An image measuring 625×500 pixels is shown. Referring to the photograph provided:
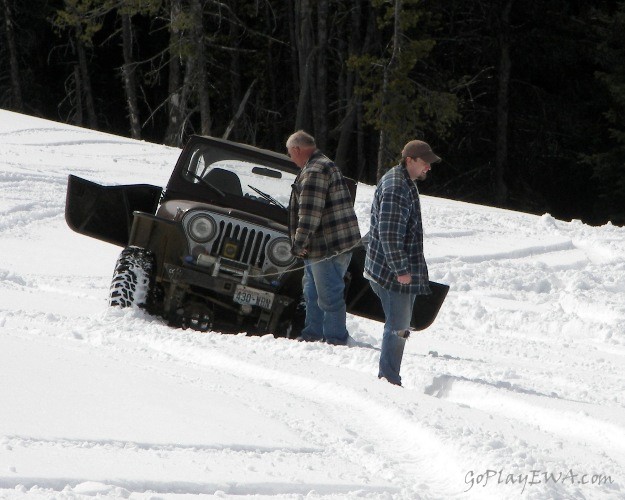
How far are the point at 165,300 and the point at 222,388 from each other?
2393 millimetres

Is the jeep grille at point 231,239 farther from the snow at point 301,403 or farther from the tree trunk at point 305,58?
the tree trunk at point 305,58

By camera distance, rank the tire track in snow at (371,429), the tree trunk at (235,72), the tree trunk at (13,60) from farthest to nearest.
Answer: the tree trunk at (13,60) → the tree trunk at (235,72) → the tire track in snow at (371,429)

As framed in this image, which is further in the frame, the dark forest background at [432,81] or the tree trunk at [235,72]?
→ the tree trunk at [235,72]

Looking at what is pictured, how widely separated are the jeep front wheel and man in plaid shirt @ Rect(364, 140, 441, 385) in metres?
2.02

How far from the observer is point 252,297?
7.85 m

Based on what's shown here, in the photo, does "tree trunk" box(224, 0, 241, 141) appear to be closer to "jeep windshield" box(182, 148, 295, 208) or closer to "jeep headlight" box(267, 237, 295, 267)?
"jeep windshield" box(182, 148, 295, 208)

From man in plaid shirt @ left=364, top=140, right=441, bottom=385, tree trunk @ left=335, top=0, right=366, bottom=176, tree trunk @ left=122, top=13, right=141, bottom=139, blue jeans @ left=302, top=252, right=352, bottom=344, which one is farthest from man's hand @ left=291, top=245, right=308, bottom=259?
tree trunk @ left=122, top=13, right=141, bottom=139

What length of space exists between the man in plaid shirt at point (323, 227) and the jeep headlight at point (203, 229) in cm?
61

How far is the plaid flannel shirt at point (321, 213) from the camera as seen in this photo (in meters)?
7.53

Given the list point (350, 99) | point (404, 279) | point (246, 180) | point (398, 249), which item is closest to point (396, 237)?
point (398, 249)

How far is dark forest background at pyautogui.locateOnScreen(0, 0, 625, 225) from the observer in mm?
29609

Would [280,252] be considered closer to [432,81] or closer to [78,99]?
[432,81]

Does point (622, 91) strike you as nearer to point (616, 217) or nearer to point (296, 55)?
point (616, 217)

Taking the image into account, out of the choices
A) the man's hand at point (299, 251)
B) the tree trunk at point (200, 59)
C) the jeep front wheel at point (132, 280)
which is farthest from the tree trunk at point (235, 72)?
the man's hand at point (299, 251)
